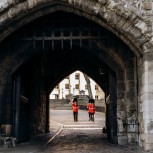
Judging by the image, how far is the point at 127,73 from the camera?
388 inches

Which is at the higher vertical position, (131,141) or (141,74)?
(141,74)

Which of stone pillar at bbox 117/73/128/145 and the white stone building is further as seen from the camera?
the white stone building

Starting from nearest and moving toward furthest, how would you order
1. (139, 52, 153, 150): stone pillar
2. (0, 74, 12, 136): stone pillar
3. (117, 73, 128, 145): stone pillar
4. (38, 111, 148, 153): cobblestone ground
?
1. (139, 52, 153, 150): stone pillar
2. (38, 111, 148, 153): cobblestone ground
3. (117, 73, 128, 145): stone pillar
4. (0, 74, 12, 136): stone pillar

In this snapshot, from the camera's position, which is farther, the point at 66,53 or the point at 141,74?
the point at 66,53

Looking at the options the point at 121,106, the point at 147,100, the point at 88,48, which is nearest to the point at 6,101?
the point at 88,48

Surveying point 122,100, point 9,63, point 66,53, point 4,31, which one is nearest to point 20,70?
point 9,63

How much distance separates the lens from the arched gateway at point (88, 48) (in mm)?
8305

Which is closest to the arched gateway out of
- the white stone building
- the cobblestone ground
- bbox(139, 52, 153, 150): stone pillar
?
bbox(139, 52, 153, 150): stone pillar

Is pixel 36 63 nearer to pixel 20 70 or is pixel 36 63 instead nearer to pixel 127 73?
pixel 20 70

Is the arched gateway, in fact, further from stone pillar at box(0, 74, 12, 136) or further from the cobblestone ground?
the cobblestone ground

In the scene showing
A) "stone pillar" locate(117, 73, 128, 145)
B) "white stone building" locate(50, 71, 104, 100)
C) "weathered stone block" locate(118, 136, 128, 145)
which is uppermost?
"white stone building" locate(50, 71, 104, 100)

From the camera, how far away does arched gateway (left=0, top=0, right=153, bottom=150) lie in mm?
8305

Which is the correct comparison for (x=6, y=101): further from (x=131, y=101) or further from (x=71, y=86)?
(x=71, y=86)

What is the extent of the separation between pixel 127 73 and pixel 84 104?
25398mm
